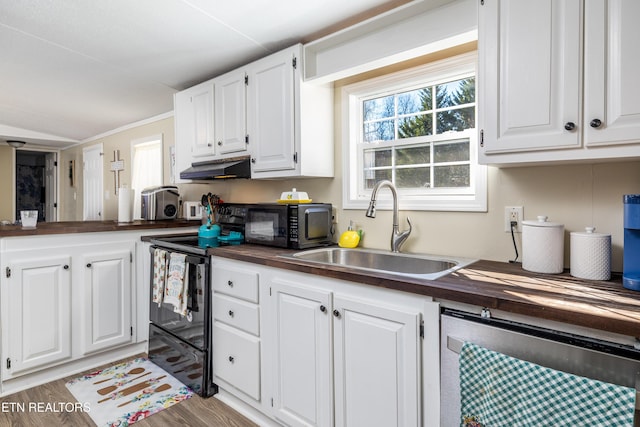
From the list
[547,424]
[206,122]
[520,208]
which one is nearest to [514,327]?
[547,424]

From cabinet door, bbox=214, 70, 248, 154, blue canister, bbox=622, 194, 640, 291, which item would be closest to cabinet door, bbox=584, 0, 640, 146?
blue canister, bbox=622, 194, 640, 291

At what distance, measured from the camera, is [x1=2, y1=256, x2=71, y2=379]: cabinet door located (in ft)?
7.22

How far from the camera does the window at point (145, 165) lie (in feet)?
13.4

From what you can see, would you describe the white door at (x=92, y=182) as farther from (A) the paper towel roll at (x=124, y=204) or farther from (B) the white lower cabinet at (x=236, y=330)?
(B) the white lower cabinet at (x=236, y=330)

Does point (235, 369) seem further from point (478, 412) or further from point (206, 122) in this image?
point (206, 122)

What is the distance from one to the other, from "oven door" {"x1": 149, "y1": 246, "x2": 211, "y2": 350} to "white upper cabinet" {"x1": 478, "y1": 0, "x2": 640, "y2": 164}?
5.37 ft

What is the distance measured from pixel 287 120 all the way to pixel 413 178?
2.79 feet

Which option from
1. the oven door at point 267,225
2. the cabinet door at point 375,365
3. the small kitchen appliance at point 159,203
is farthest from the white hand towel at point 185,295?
the small kitchen appliance at point 159,203

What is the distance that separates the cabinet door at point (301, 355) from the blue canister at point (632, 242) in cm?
107

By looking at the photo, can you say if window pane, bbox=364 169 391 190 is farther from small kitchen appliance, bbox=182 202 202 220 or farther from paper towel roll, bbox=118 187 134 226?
paper towel roll, bbox=118 187 134 226

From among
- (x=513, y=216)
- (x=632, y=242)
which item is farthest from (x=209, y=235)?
(x=632, y=242)

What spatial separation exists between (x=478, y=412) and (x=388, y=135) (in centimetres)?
159

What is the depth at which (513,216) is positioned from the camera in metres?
1.67

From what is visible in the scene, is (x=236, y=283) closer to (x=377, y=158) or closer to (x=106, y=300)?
Result: (x=377, y=158)
